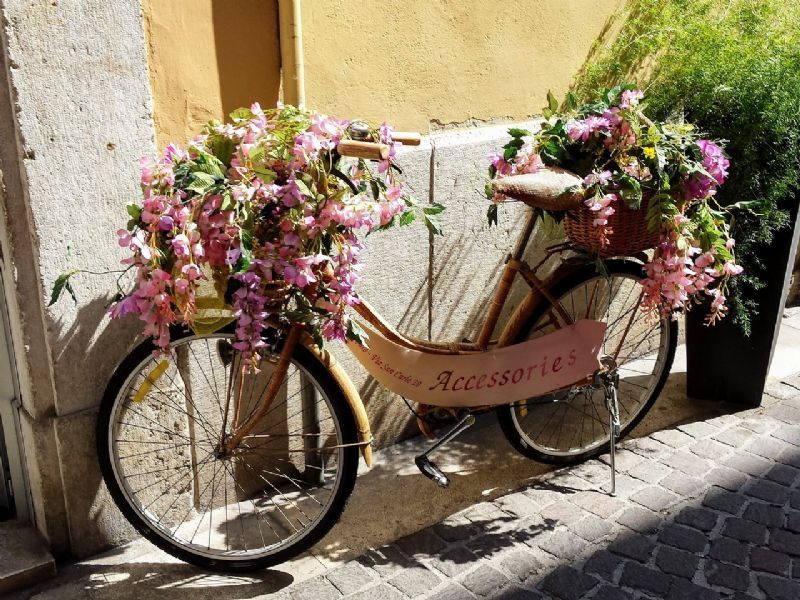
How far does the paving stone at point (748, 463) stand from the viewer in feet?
13.5

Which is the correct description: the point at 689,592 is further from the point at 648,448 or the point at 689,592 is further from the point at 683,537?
the point at 648,448

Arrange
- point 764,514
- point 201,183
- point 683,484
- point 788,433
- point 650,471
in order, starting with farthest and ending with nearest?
point 788,433 < point 650,471 < point 683,484 < point 764,514 < point 201,183

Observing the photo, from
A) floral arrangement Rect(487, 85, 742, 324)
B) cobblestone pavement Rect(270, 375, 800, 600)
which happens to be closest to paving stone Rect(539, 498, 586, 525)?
cobblestone pavement Rect(270, 375, 800, 600)

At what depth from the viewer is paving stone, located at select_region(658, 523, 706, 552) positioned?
358cm

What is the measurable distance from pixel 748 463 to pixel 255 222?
2.62 metres

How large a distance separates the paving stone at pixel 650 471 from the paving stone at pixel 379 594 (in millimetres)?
1337

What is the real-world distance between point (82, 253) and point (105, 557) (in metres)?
1.18

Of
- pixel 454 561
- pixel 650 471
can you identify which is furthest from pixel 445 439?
pixel 650 471

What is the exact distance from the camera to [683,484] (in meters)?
4.02

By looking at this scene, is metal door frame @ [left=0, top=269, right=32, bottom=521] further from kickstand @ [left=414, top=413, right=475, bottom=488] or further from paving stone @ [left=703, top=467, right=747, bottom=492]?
paving stone @ [left=703, top=467, right=747, bottom=492]

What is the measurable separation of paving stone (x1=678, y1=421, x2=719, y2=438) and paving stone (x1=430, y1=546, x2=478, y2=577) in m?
1.51

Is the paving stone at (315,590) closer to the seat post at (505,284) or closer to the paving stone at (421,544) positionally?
the paving stone at (421,544)

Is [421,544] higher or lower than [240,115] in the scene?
lower

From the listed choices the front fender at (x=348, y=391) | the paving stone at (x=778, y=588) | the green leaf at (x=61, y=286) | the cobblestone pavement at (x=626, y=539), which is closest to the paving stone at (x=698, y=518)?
the cobblestone pavement at (x=626, y=539)
